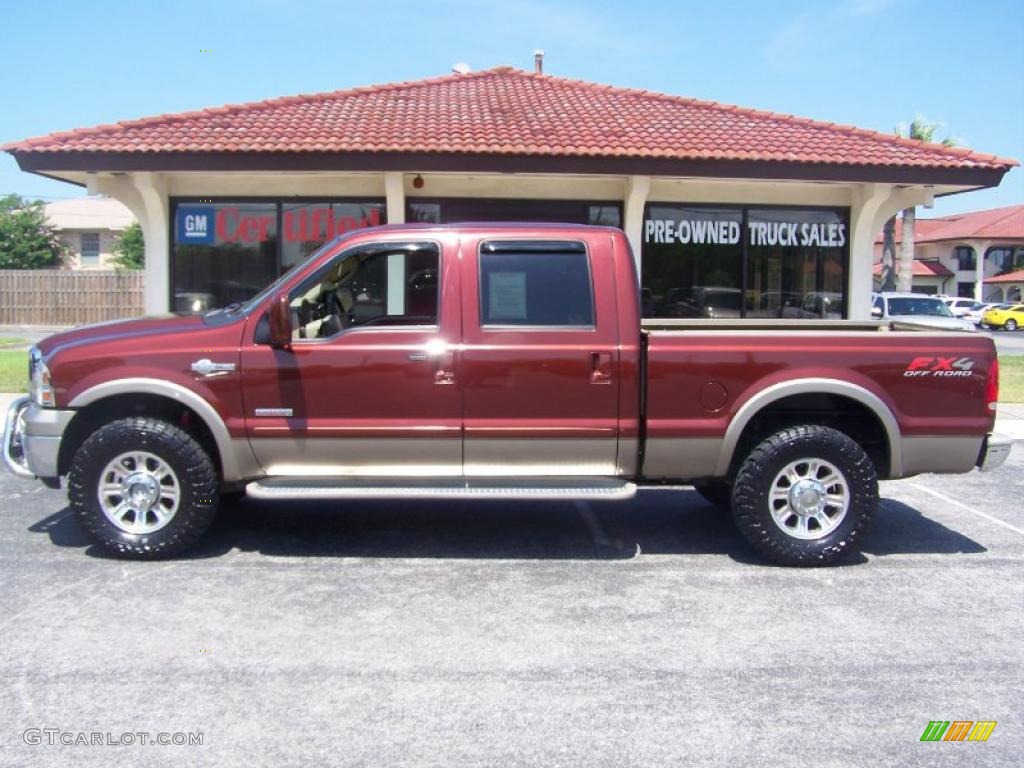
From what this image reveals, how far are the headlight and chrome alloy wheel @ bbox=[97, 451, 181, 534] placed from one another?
557 mm

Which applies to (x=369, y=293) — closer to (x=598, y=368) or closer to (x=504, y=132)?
(x=598, y=368)

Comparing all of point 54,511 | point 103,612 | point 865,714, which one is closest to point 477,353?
point 103,612

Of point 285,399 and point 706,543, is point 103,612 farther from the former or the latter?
point 706,543

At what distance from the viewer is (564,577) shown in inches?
222

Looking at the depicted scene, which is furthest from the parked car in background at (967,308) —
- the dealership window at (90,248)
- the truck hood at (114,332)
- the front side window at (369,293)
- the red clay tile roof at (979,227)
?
the truck hood at (114,332)

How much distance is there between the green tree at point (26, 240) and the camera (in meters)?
42.7

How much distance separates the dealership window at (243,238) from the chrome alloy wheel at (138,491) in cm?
699

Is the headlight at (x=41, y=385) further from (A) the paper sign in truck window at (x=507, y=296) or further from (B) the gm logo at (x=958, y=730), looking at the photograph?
(B) the gm logo at (x=958, y=730)

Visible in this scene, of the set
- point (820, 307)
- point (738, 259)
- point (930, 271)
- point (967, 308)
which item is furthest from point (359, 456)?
point (930, 271)

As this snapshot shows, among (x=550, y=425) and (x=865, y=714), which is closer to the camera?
(x=865, y=714)

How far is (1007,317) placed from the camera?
1813 inches

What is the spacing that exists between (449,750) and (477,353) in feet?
8.83

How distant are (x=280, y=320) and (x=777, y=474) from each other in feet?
10.4

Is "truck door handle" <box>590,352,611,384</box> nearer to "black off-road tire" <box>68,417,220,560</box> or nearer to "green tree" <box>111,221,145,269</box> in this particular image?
"black off-road tire" <box>68,417,220,560</box>
